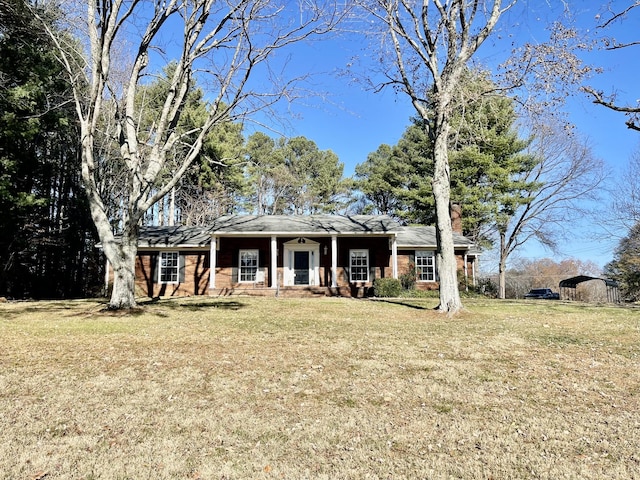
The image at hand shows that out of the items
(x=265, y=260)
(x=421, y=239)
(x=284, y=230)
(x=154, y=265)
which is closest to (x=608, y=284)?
(x=421, y=239)

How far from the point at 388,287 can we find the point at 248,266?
6.94 metres

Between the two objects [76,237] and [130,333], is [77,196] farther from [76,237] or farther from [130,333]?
[130,333]

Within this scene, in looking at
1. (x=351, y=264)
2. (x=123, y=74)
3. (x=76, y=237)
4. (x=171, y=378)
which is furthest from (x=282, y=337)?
(x=76, y=237)

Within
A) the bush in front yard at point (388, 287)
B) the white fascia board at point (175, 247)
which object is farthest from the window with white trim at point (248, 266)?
the bush in front yard at point (388, 287)

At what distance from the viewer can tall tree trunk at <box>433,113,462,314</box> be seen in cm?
1139

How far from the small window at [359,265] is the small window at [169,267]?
8.76 metres

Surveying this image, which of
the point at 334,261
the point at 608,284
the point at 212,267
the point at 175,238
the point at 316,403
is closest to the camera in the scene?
the point at 316,403

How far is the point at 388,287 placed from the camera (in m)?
19.0

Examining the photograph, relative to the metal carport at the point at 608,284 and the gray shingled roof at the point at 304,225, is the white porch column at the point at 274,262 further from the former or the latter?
the metal carport at the point at 608,284

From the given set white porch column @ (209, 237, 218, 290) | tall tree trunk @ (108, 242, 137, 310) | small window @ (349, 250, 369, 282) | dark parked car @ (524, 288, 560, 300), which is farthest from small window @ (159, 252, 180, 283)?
dark parked car @ (524, 288, 560, 300)

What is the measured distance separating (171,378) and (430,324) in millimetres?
6386

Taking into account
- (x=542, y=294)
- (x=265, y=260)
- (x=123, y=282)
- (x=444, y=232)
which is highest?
(x=444, y=232)

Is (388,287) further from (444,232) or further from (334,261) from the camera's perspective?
(444,232)

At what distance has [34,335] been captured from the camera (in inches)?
307
